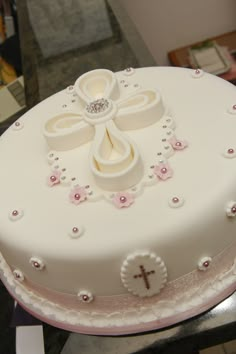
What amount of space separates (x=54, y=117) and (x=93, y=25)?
1.18 m

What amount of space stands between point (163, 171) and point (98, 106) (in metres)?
0.28

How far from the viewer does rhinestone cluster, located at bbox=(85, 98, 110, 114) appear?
129 centimetres

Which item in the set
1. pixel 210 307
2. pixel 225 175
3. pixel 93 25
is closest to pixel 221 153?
pixel 225 175

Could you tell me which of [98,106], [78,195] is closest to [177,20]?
[98,106]

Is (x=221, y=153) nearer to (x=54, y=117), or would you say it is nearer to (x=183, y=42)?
(x=54, y=117)

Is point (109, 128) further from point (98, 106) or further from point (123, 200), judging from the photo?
point (123, 200)

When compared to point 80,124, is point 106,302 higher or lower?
lower

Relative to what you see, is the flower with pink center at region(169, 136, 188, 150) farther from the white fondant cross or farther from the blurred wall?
the blurred wall

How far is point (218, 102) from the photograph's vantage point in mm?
1318

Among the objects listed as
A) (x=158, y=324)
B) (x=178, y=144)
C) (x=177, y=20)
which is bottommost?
(x=177, y=20)

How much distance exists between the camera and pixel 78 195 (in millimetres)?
1158

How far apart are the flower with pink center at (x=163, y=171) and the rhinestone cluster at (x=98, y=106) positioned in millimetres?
241

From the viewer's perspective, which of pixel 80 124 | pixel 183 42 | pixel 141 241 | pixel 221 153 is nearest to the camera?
pixel 141 241

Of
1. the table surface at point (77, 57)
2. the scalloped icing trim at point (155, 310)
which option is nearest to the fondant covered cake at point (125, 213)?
the scalloped icing trim at point (155, 310)
